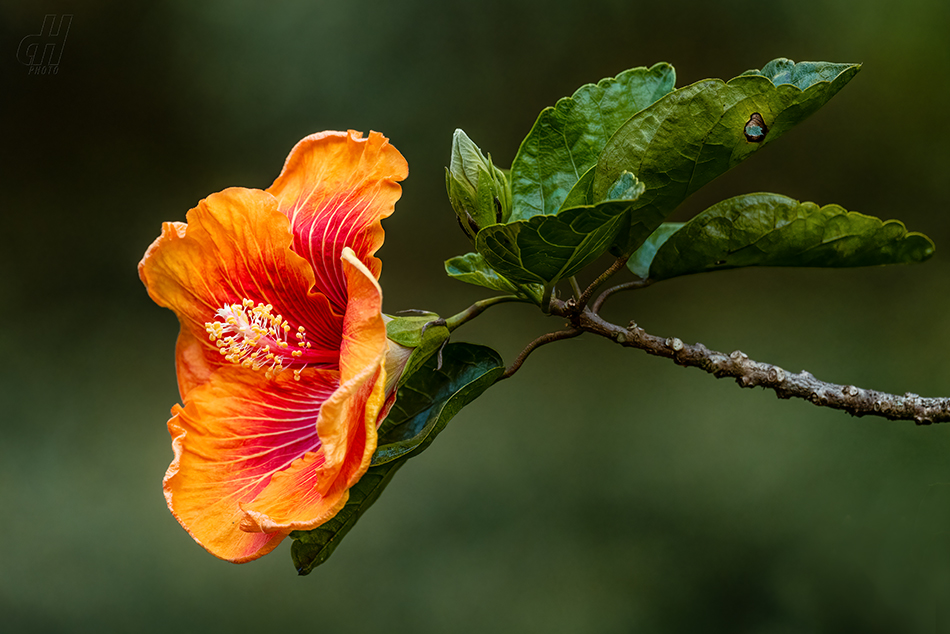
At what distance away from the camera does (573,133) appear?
791 millimetres

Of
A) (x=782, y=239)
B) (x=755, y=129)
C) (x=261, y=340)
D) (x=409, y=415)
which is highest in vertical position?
(x=755, y=129)

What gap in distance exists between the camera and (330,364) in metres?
0.76

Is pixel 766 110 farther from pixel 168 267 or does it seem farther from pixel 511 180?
pixel 168 267

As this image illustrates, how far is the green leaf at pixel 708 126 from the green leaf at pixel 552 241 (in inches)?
2.3

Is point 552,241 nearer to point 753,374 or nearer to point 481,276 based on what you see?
point 481,276

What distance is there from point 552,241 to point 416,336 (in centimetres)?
17

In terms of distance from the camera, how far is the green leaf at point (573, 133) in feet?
2.54

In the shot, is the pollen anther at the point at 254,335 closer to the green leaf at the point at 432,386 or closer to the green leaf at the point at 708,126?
the green leaf at the point at 432,386

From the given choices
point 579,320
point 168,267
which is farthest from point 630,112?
point 168,267

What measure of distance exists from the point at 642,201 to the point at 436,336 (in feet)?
0.79

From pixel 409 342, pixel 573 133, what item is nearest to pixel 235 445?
pixel 409 342

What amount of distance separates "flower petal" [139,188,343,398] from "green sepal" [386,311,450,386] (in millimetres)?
68

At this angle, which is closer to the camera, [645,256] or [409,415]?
[409,415]

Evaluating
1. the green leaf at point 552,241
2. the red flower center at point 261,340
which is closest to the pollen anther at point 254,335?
the red flower center at point 261,340
